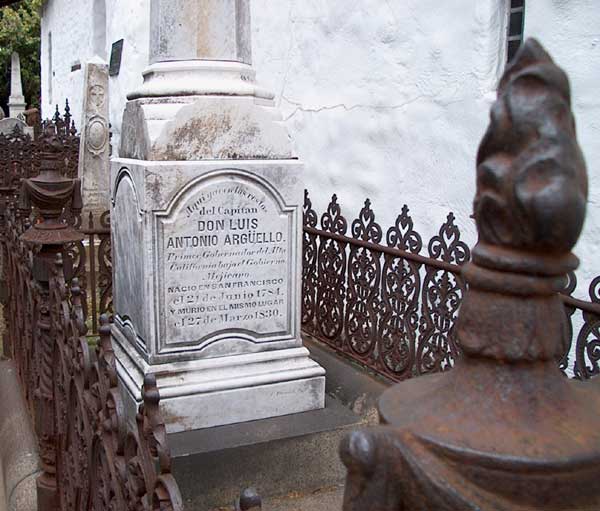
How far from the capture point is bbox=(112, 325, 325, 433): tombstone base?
12.0ft

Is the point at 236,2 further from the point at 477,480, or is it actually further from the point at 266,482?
the point at 477,480

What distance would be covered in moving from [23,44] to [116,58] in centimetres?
2395

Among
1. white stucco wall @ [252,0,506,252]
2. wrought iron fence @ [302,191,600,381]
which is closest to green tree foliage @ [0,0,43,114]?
white stucco wall @ [252,0,506,252]

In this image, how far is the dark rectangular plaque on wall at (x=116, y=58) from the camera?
41.1ft

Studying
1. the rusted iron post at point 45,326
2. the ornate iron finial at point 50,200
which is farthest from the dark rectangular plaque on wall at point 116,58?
the rusted iron post at point 45,326

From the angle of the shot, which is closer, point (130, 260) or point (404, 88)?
point (130, 260)

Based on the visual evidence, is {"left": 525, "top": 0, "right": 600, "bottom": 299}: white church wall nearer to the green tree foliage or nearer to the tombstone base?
the tombstone base

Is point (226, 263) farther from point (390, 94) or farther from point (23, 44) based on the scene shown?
point (23, 44)

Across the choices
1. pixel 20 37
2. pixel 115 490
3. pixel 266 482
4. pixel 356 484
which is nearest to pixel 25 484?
pixel 266 482

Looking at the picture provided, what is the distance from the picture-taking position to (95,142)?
12227 mm

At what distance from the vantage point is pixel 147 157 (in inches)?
143

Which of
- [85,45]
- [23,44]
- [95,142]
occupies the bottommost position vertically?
[95,142]

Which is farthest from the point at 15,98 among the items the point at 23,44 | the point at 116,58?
the point at 116,58

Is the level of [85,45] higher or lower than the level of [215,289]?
higher
